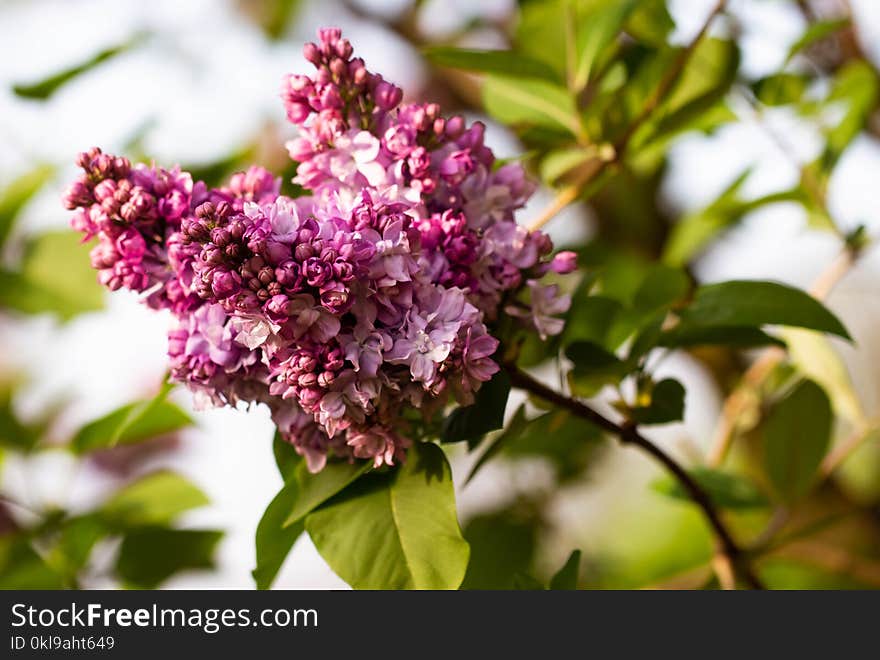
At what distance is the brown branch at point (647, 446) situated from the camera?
2.00ft

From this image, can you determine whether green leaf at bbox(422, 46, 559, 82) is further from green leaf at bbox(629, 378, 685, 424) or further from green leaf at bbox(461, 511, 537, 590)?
green leaf at bbox(461, 511, 537, 590)

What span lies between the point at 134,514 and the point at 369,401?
59 cm

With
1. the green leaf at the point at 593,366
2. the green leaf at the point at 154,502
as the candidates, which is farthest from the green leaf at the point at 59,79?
the green leaf at the point at 593,366

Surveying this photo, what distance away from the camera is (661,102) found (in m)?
0.85

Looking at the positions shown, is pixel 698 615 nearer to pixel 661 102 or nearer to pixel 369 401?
pixel 369 401

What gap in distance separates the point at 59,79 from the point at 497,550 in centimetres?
60

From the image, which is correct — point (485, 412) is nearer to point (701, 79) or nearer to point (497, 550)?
point (497, 550)

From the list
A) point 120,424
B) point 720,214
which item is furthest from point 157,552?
point 720,214

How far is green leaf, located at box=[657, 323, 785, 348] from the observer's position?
0.72 meters

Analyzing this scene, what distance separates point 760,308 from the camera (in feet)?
2.21

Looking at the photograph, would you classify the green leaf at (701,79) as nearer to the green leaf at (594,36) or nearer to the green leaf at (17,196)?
the green leaf at (594,36)

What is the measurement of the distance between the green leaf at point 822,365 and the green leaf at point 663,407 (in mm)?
313

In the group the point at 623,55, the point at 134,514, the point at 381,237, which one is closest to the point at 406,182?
the point at 381,237

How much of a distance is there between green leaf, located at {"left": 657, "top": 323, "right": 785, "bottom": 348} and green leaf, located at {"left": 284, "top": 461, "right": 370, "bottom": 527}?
0.27 meters
